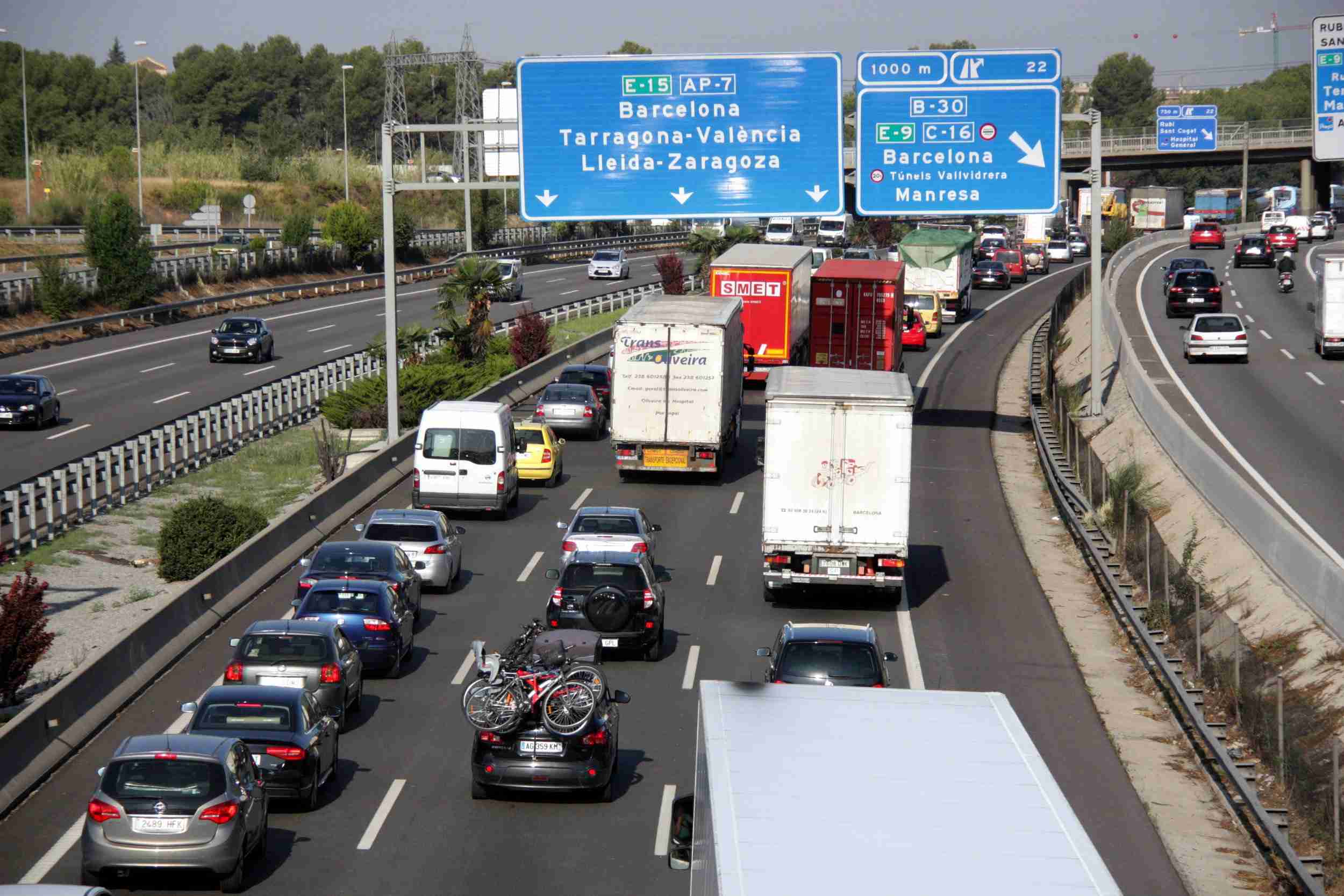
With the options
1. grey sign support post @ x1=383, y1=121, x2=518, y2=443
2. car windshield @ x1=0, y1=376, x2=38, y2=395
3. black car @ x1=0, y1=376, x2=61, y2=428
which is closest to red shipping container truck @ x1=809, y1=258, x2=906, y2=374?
A: grey sign support post @ x1=383, y1=121, x2=518, y2=443

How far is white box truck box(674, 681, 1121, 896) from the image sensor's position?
750 cm

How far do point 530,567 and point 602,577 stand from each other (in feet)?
19.6

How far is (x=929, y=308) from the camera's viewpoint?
214 ft

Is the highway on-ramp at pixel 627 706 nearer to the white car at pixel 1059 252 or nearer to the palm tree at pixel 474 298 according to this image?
the palm tree at pixel 474 298

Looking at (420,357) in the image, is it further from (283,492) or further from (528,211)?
(528,211)

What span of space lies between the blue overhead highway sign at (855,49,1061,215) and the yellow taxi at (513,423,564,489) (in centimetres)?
938

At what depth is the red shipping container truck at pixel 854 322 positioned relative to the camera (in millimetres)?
46281

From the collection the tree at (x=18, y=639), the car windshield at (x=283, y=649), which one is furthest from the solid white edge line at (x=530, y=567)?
the tree at (x=18, y=639)

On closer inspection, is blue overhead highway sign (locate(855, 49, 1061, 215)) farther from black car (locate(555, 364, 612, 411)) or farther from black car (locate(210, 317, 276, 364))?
black car (locate(210, 317, 276, 364))

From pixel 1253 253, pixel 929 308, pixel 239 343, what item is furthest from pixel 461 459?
pixel 1253 253

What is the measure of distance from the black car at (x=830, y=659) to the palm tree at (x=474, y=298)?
36585mm

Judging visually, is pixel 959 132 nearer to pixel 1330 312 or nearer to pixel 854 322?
pixel 854 322

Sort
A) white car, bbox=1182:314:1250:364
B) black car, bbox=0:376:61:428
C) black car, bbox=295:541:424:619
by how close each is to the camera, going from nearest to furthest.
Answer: black car, bbox=295:541:424:619 < black car, bbox=0:376:61:428 < white car, bbox=1182:314:1250:364

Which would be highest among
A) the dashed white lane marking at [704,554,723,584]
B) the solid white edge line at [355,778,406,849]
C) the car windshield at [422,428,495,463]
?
the car windshield at [422,428,495,463]
